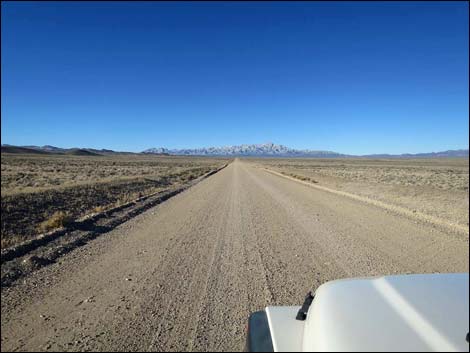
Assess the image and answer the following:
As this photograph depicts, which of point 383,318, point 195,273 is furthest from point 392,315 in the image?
point 195,273

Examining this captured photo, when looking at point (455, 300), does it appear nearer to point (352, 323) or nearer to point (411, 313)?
point (411, 313)

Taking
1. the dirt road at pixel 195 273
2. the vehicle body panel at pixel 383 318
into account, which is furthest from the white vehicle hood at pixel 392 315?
the dirt road at pixel 195 273

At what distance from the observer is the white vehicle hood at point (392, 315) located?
155 centimetres

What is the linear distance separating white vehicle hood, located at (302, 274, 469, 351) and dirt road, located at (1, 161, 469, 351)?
2226 millimetres

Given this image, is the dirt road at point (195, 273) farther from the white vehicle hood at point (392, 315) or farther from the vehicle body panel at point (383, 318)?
the white vehicle hood at point (392, 315)

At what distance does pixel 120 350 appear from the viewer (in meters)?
3.78

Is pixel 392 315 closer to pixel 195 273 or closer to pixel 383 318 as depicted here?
pixel 383 318

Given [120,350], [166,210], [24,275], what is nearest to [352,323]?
[120,350]

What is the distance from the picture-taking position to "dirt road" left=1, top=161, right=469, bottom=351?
4.16 metres

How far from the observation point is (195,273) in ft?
20.4

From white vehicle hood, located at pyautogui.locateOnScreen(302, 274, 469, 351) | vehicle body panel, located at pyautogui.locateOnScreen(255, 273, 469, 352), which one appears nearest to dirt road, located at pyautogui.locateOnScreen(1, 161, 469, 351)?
vehicle body panel, located at pyautogui.locateOnScreen(255, 273, 469, 352)

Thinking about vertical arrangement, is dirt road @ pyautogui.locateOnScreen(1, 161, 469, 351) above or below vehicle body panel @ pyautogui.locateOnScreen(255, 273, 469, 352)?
below

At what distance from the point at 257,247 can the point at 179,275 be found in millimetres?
2359

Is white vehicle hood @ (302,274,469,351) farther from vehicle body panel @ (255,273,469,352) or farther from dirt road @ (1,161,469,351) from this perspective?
dirt road @ (1,161,469,351)
